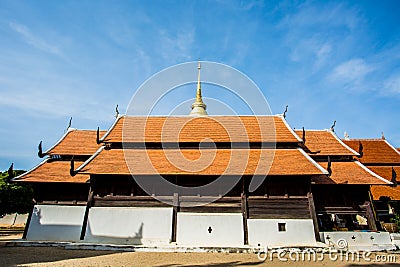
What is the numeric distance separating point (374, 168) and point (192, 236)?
1500cm

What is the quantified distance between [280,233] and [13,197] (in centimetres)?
2037

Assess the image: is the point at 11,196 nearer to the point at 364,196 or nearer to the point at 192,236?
the point at 192,236

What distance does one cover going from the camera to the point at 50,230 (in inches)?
534

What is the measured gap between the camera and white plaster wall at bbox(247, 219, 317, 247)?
41.2ft

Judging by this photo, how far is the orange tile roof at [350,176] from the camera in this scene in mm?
14226

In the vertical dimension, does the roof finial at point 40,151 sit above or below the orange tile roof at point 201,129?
below

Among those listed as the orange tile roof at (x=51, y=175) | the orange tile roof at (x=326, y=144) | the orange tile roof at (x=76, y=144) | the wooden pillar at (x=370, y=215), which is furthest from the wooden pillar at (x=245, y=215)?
the orange tile roof at (x=76, y=144)

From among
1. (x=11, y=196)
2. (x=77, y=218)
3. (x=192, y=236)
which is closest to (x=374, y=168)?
(x=192, y=236)

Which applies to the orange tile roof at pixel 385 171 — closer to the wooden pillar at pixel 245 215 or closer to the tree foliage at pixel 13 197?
the wooden pillar at pixel 245 215

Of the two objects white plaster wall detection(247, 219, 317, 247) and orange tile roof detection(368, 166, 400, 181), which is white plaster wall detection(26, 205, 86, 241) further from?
orange tile roof detection(368, 166, 400, 181)

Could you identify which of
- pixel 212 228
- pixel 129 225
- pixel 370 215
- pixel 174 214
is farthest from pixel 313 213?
pixel 129 225

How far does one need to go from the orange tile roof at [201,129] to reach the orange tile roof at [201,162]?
→ 0.79 m

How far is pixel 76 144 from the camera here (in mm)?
17719

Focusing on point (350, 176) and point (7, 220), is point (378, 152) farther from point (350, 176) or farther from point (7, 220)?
point (7, 220)
